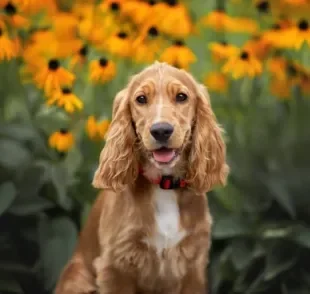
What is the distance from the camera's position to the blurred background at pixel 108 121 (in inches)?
165

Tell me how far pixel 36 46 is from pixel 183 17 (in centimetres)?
79

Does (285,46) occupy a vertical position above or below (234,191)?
above

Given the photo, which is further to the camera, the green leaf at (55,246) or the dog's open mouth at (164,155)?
the green leaf at (55,246)

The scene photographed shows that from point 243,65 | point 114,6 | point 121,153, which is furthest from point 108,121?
point 121,153

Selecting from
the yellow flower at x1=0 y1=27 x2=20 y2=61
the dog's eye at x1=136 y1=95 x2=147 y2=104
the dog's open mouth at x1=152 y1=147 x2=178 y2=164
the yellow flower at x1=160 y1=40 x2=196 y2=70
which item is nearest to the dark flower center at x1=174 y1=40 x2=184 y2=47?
the yellow flower at x1=160 y1=40 x2=196 y2=70

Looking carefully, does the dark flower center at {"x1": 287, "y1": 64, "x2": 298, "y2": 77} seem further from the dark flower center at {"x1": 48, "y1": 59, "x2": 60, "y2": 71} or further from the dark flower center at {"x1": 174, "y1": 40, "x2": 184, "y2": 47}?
the dark flower center at {"x1": 48, "y1": 59, "x2": 60, "y2": 71}

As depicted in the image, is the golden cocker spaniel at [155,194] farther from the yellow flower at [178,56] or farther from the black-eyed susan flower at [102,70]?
the yellow flower at [178,56]

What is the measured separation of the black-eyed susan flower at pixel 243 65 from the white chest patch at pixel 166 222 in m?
1.06

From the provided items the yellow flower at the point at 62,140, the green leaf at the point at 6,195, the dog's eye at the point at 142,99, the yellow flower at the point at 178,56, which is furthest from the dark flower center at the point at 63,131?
the dog's eye at the point at 142,99

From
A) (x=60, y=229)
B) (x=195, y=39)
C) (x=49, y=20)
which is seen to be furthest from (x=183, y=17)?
(x=60, y=229)

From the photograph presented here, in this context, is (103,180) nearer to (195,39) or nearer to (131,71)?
(131,71)

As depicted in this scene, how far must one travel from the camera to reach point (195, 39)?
465 cm

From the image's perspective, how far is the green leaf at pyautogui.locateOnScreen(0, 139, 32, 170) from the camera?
4176mm

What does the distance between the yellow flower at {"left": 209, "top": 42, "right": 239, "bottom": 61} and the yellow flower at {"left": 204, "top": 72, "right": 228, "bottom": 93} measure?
93mm
